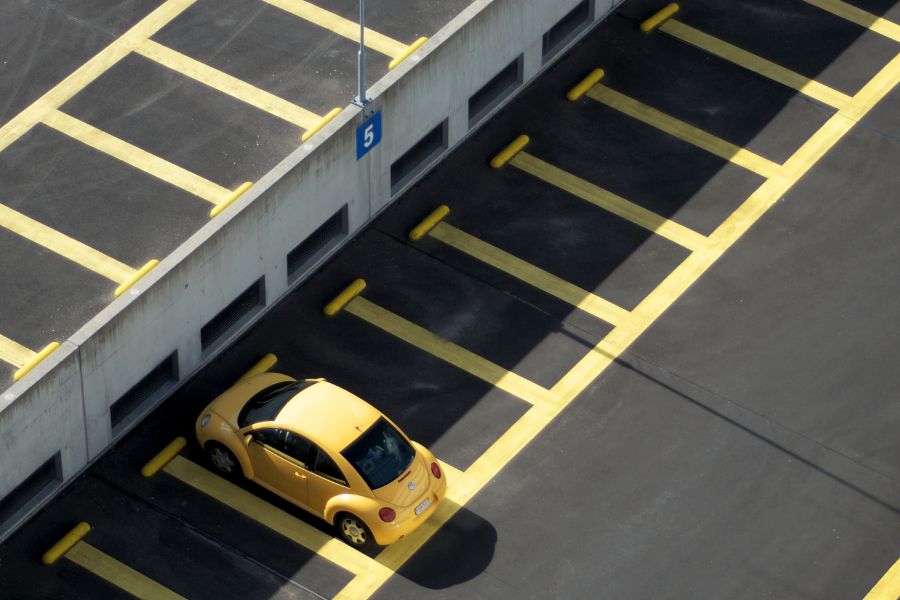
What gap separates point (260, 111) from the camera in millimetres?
42406

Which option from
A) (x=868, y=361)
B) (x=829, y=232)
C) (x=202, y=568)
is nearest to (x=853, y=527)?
(x=868, y=361)

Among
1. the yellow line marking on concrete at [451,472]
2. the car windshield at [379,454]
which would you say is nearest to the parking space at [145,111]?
the car windshield at [379,454]

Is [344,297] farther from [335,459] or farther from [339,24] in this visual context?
[339,24]

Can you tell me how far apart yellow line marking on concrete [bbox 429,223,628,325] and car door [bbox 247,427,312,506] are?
6406 mm

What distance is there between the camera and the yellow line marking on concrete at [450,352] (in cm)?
4109

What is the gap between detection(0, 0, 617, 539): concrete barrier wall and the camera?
37.9m

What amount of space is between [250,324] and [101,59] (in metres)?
5.48

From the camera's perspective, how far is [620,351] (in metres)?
41.8

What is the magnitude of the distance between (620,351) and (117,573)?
31.2 ft

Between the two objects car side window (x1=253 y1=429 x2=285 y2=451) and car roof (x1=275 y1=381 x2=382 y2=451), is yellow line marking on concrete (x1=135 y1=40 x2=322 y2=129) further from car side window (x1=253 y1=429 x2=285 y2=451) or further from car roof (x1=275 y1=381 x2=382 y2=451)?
car side window (x1=253 y1=429 x2=285 y2=451)

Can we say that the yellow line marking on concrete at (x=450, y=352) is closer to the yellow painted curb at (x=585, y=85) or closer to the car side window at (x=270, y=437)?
the car side window at (x=270, y=437)

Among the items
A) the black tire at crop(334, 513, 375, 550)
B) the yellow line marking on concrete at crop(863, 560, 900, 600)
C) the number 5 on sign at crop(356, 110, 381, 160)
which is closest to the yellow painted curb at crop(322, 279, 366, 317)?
the number 5 on sign at crop(356, 110, 381, 160)

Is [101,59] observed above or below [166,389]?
above

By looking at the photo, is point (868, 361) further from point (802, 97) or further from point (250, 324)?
point (250, 324)
